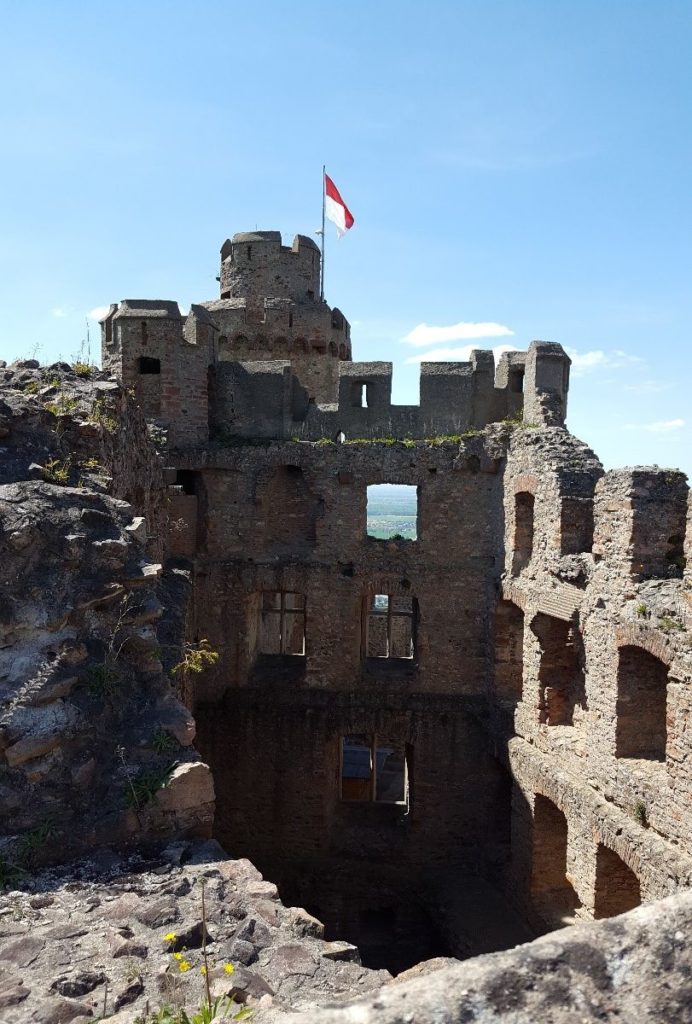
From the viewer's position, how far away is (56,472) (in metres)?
8.53

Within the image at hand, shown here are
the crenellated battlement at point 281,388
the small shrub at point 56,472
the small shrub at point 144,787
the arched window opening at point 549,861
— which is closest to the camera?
the small shrub at point 144,787

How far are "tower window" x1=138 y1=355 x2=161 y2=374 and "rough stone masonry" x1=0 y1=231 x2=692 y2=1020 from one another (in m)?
0.05

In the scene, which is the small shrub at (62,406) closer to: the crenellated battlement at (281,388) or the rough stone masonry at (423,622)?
the rough stone masonry at (423,622)

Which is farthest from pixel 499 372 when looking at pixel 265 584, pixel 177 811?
pixel 177 811

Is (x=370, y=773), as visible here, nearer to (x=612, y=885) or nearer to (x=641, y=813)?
(x=612, y=885)

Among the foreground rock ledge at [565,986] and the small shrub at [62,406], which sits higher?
the small shrub at [62,406]

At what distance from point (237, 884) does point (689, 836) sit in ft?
19.9

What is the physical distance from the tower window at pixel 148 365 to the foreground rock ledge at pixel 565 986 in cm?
1510

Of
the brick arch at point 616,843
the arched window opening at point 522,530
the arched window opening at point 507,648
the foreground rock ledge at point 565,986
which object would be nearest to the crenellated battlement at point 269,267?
the arched window opening at point 522,530

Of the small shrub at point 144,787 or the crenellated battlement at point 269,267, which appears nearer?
the small shrub at point 144,787

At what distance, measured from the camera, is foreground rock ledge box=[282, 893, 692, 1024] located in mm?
2232

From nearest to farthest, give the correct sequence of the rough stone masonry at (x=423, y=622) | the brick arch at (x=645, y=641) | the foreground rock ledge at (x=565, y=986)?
the foreground rock ledge at (x=565, y=986) → the brick arch at (x=645, y=641) → the rough stone masonry at (x=423, y=622)

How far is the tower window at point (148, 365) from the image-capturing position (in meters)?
16.3

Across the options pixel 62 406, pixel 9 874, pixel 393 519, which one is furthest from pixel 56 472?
pixel 393 519
